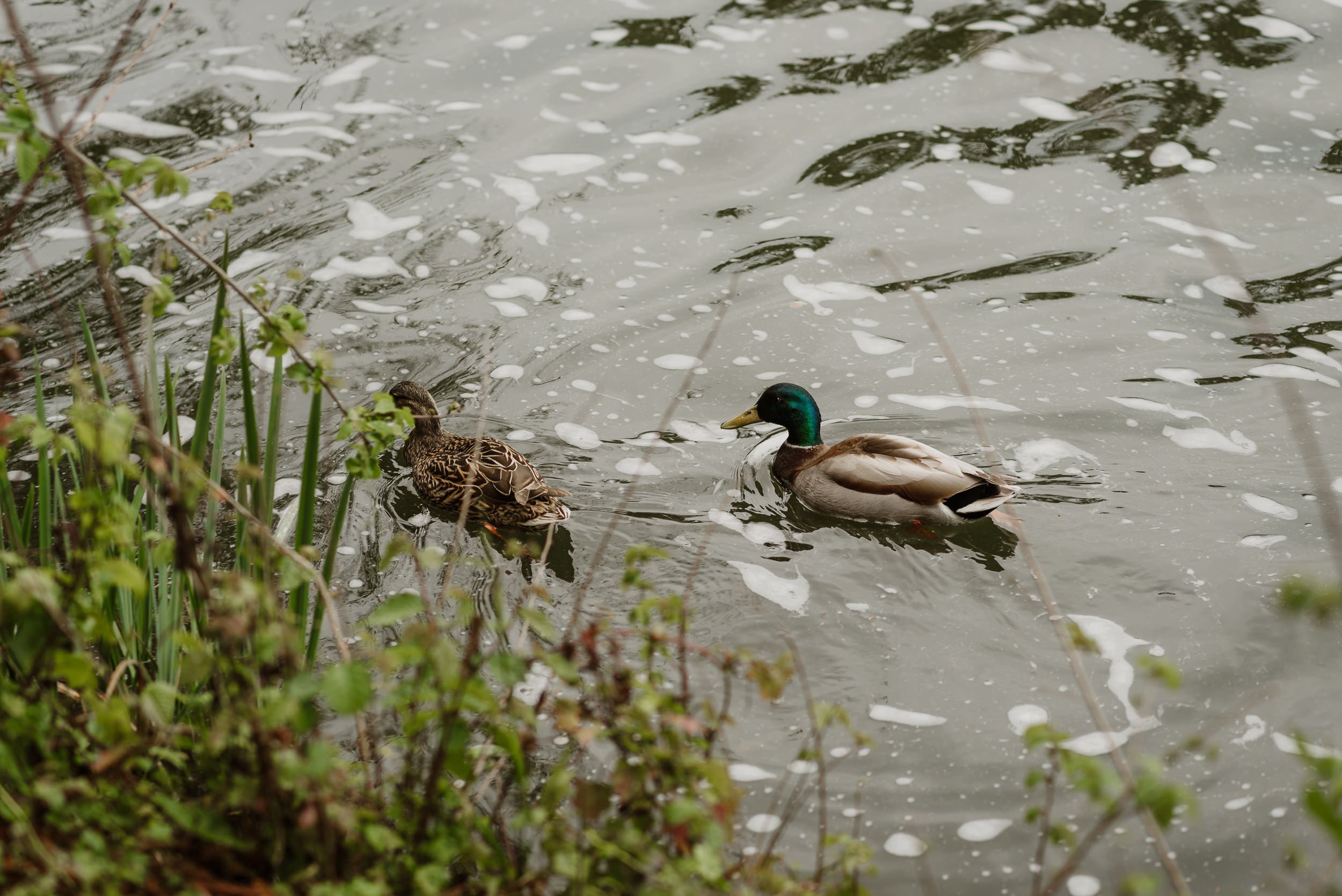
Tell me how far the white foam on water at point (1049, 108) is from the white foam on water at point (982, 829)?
649cm

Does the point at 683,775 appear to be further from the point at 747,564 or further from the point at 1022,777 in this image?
the point at 747,564

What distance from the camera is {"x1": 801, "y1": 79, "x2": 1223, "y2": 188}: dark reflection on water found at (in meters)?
8.64

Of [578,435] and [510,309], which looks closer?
[578,435]

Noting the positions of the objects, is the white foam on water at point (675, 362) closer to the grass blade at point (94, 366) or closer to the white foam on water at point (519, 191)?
the white foam on water at point (519, 191)

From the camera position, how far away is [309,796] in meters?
2.51

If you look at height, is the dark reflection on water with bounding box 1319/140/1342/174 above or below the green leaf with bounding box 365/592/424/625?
below

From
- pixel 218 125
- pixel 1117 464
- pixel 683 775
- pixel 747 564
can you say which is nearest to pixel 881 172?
pixel 1117 464

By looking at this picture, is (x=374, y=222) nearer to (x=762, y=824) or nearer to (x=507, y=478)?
(x=507, y=478)

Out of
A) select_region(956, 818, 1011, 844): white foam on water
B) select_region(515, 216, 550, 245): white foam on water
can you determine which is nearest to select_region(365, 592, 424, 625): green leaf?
select_region(956, 818, 1011, 844): white foam on water

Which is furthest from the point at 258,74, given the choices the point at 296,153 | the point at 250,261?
the point at 250,261

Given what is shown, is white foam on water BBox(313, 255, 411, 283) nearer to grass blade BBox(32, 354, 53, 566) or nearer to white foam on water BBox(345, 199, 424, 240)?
white foam on water BBox(345, 199, 424, 240)

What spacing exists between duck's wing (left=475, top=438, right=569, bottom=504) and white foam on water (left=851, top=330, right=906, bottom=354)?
2.28 m

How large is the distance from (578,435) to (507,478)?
33.7 inches

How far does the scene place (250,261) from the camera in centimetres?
762
